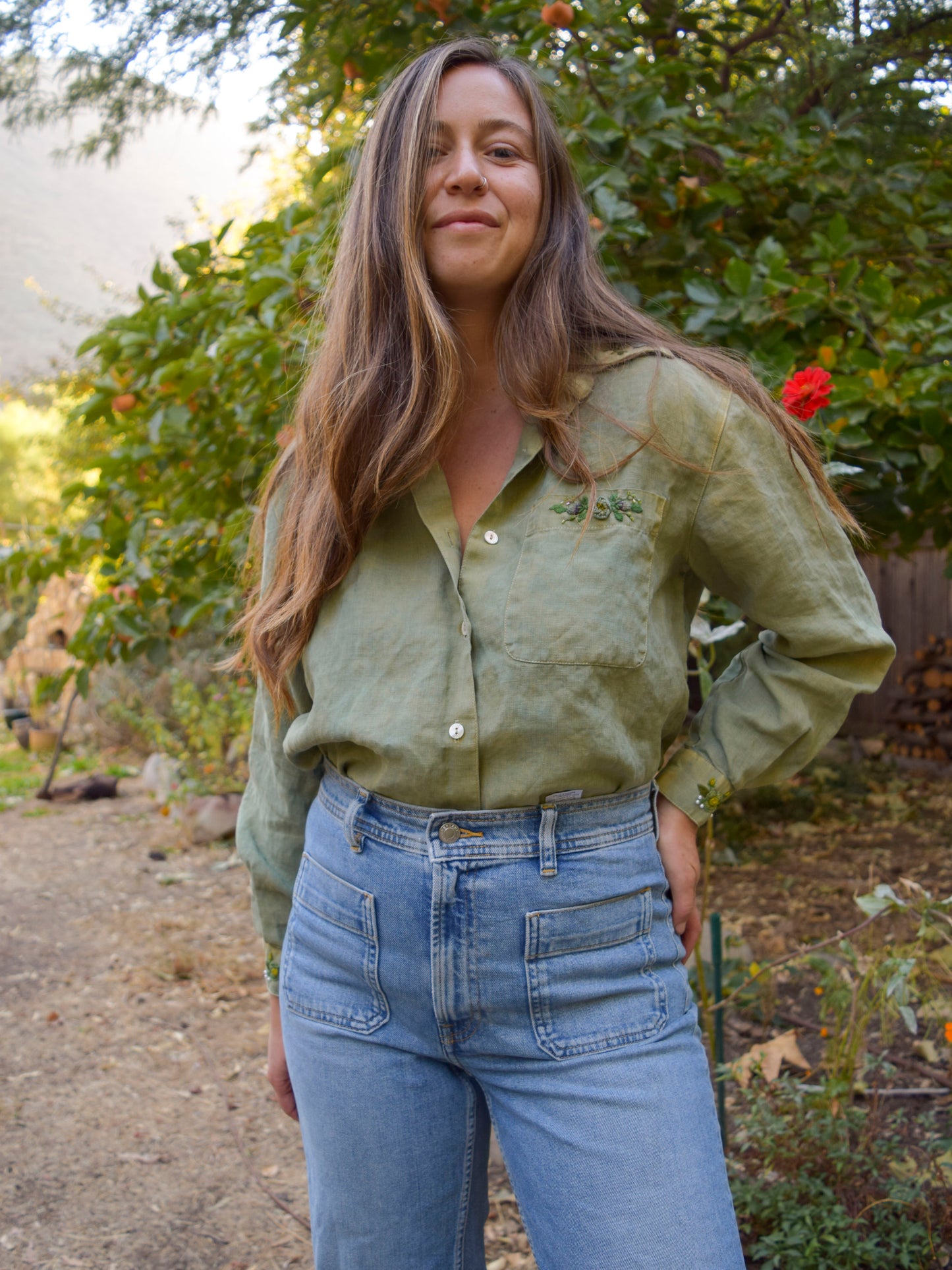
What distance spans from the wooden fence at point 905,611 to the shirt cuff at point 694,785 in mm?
6258

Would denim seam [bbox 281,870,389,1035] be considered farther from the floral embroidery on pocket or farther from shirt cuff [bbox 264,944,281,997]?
the floral embroidery on pocket

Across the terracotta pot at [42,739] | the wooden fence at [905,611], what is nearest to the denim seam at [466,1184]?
the wooden fence at [905,611]

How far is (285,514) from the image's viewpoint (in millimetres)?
1472

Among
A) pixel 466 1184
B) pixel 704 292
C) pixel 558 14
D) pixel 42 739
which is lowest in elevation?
pixel 42 739

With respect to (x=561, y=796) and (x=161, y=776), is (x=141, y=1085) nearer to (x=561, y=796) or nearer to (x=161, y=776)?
(x=561, y=796)

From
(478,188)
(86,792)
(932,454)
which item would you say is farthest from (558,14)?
(86,792)

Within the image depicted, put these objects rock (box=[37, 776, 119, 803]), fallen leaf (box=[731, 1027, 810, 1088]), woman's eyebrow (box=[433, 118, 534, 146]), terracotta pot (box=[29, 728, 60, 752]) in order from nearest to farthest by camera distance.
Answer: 1. woman's eyebrow (box=[433, 118, 534, 146])
2. fallen leaf (box=[731, 1027, 810, 1088])
3. rock (box=[37, 776, 119, 803])
4. terracotta pot (box=[29, 728, 60, 752])

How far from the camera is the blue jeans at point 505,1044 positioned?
1.10 metres

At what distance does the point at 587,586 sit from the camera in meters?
1.19

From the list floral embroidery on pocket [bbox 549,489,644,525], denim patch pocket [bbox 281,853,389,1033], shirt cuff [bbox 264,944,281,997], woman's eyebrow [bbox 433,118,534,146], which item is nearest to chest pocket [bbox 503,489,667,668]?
floral embroidery on pocket [bbox 549,489,644,525]

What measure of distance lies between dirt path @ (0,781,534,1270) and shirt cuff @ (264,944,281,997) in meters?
1.12

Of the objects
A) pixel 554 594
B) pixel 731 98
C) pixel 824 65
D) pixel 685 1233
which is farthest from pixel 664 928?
pixel 824 65

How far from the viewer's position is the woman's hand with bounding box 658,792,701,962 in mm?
1326

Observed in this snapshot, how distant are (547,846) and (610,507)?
1.29 ft
